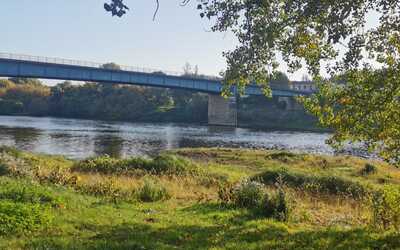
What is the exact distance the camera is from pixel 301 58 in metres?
13.4

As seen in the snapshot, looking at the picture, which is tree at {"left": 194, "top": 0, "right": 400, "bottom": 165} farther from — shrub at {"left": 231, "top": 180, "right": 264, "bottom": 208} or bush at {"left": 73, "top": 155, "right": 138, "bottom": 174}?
bush at {"left": 73, "top": 155, "right": 138, "bottom": 174}

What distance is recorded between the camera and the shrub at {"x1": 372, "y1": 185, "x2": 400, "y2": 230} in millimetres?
12039

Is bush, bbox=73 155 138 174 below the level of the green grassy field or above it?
below

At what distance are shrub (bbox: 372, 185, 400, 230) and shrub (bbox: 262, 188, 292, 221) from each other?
7.55ft

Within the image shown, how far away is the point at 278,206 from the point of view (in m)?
13.8

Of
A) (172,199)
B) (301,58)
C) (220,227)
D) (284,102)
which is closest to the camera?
(220,227)

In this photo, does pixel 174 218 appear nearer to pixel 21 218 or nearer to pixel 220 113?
pixel 21 218

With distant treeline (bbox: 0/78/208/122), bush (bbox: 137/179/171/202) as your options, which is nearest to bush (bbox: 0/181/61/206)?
bush (bbox: 137/179/171/202)

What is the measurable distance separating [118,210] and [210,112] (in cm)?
12653

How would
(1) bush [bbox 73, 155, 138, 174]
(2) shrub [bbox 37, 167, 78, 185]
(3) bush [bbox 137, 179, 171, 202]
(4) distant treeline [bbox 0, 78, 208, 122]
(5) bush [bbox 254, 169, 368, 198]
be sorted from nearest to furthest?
(3) bush [bbox 137, 179, 171, 202] < (2) shrub [bbox 37, 167, 78, 185] < (5) bush [bbox 254, 169, 368, 198] < (1) bush [bbox 73, 155, 138, 174] < (4) distant treeline [bbox 0, 78, 208, 122]

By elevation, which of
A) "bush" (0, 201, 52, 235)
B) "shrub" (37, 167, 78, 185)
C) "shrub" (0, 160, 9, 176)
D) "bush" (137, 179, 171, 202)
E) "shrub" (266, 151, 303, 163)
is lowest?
"shrub" (266, 151, 303, 163)

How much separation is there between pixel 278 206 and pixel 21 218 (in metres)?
6.87

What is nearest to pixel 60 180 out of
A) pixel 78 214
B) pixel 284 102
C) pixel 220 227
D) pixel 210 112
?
pixel 78 214

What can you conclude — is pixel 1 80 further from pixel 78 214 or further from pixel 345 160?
pixel 78 214
